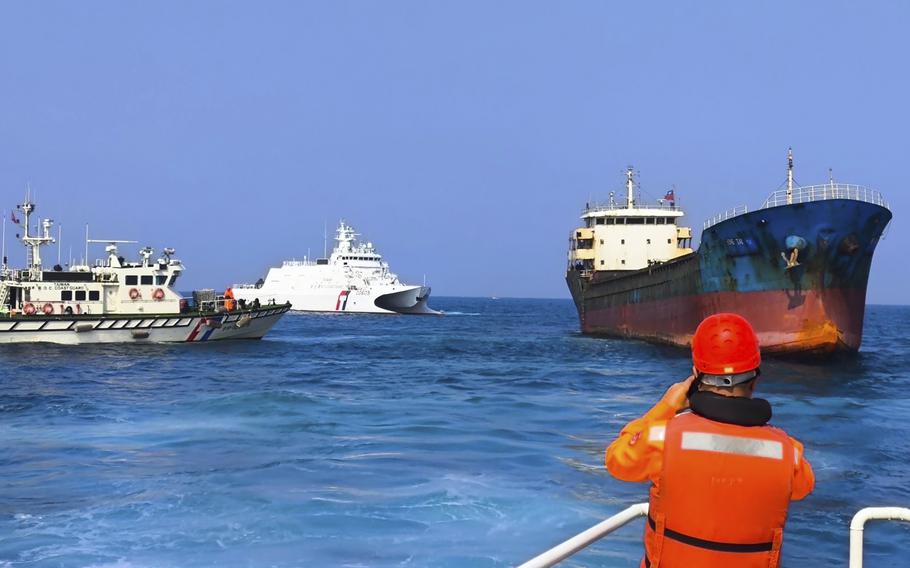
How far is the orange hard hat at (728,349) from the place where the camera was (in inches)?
117

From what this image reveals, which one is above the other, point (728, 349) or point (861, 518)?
point (728, 349)

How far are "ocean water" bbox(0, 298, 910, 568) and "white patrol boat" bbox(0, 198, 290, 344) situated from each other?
6434 millimetres

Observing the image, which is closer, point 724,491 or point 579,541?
point 724,491

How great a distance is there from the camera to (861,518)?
3605mm

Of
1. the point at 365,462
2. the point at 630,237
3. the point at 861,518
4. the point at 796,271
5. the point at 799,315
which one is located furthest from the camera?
the point at 630,237

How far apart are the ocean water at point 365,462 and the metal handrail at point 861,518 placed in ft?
16.0

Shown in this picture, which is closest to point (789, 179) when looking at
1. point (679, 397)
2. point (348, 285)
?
point (679, 397)

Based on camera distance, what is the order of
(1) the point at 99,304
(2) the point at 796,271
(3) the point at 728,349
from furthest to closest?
(1) the point at 99,304 < (2) the point at 796,271 < (3) the point at 728,349

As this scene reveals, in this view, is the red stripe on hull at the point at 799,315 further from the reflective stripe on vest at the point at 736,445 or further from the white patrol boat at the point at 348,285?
the white patrol boat at the point at 348,285

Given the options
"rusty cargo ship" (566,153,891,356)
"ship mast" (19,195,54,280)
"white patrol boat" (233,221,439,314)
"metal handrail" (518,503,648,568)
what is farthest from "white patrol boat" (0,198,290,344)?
"white patrol boat" (233,221,439,314)

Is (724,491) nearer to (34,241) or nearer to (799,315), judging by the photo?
(799,315)

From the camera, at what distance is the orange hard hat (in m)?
2.97

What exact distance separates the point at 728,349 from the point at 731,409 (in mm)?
228

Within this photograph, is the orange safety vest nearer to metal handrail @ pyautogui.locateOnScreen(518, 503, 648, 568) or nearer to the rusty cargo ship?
metal handrail @ pyautogui.locateOnScreen(518, 503, 648, 568)
